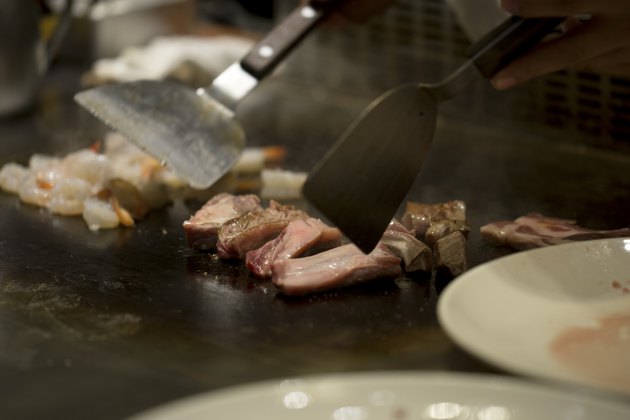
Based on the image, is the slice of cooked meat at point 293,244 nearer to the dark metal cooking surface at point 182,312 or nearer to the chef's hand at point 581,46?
the dark metal cooking surface at point 182,312

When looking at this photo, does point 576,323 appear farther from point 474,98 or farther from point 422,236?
point 474,98

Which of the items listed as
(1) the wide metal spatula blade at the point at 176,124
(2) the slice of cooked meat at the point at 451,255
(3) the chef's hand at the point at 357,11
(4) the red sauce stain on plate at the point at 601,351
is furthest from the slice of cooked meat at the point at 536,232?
(3) the chef's hand at the point at 357,11

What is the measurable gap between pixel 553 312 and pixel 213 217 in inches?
32.2

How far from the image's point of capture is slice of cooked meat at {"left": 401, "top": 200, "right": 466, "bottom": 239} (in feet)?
7.07

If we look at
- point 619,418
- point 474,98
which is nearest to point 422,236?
point 619,418

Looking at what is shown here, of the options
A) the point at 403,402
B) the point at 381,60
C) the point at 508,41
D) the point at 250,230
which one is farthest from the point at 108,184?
the point at 381,60

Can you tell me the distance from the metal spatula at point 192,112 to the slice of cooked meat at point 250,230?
247 millimetres

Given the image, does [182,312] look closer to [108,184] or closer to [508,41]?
[108,184]

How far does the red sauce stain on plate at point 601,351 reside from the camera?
57.0 inches

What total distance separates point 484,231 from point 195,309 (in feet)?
2.26

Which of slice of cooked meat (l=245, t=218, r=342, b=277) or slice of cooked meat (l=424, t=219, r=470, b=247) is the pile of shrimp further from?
slice of cooked meat (l=424, t=219, r=470, b=247)

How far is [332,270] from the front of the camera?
1.89m

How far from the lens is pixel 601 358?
1.52 metres

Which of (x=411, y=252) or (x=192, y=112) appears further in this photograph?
(x=192, y=112)
